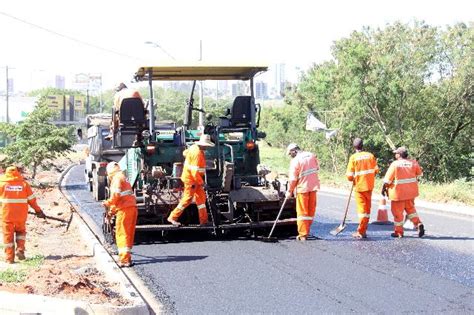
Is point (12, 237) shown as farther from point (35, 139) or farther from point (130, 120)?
point (35, 139)

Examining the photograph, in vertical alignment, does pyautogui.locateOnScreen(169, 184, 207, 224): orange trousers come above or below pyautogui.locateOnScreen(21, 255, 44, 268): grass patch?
above

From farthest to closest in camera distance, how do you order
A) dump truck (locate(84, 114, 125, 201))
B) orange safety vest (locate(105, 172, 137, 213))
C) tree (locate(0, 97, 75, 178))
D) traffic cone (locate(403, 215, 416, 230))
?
tree (locate(0, 97, 75, 178)), dump truck (locate(84, 114, 125, 201)), traffic cone (locate(403, 215, 416, 230)), orange safety vest (locate(105, 172, 137, 213))

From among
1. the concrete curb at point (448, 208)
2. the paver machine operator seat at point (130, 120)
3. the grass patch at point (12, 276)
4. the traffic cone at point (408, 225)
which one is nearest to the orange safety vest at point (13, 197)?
the grass patch at point (12, 276)

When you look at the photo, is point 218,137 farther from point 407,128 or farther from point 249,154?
point 407,128

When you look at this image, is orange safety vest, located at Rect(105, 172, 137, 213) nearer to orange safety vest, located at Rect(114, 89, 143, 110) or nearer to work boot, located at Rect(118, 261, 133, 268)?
work boot, located at Rect(118, 261, 133, 268)

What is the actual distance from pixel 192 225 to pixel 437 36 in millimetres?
20413

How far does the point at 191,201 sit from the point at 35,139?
49.0 ft

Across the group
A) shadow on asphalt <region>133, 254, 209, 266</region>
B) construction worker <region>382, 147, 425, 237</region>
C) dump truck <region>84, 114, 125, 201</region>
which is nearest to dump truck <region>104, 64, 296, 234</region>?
shadow on asphalt <region>133, 254, 209, 266</region>

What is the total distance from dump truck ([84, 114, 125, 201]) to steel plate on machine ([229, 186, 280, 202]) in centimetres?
752

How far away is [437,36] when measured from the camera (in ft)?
90.4

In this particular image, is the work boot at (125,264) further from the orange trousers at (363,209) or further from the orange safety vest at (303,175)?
the orange trousers at (363,209)

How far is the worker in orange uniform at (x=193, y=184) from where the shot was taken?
9.79m

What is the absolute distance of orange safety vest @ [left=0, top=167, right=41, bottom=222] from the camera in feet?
29.7

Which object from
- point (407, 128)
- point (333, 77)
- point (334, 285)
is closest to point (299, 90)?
point (333, 77)
